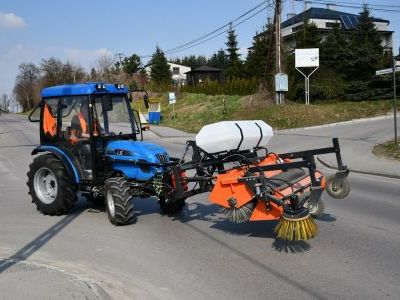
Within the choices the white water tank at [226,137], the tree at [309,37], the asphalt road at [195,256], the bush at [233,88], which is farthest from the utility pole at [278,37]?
the white water tank at [226,137]

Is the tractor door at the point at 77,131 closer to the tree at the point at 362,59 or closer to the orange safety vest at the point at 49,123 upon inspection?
the orange safety vest at the point at 49,123

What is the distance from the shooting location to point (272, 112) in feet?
103

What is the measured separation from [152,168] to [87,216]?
5.78 feet

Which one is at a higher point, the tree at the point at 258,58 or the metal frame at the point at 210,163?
the tree at the point at 258,58

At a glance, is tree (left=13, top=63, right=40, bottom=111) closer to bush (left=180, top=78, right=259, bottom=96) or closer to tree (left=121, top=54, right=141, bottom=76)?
tree (left=121, top=54, right=141, bottom=76)

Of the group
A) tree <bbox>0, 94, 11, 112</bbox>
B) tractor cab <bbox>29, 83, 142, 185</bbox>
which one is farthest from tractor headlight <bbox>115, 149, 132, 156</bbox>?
tree <bbox>0, 94, 11, 112</bbox>

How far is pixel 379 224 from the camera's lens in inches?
314

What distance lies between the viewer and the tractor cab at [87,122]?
8.80 m

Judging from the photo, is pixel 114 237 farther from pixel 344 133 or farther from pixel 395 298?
pixel 344 133

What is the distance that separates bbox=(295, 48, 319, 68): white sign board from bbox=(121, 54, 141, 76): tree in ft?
155

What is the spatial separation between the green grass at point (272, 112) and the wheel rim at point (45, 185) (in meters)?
21.2

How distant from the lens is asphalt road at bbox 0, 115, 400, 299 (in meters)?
5.29

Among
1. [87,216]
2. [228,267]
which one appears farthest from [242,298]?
[87,216]

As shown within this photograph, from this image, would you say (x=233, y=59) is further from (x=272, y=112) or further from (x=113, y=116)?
(x=113, y=116)
